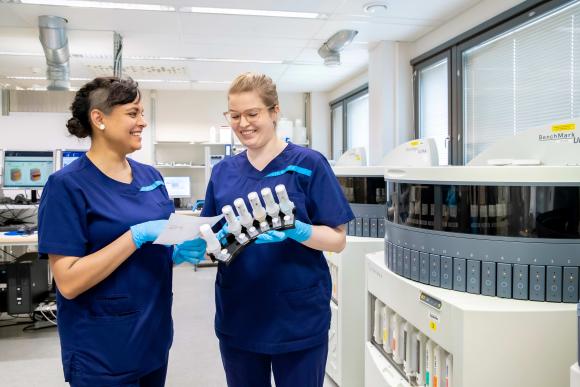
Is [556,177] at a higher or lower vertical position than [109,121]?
lower

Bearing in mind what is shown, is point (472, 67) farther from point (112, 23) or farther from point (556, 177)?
point (112, 23)

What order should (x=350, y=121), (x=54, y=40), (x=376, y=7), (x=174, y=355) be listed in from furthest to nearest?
(x=350, y=121)
(x=54, y=40)
(x=376, y=7)
(x=174, y=355)

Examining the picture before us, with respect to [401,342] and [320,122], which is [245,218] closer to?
[401,342]

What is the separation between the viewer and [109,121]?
4.03ft

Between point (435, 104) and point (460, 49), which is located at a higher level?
point (460, 49)

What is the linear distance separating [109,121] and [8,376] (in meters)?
2.30

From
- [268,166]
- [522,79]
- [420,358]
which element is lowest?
[420,358]

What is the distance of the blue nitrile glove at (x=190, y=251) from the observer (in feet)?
4.48

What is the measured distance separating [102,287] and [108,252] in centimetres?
12

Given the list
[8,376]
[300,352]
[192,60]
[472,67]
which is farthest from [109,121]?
[192,60]

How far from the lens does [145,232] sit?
1.14 metres

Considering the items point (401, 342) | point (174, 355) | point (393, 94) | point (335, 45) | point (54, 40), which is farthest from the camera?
point (393, 94)

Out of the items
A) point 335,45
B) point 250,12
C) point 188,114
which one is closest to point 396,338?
point 250,12

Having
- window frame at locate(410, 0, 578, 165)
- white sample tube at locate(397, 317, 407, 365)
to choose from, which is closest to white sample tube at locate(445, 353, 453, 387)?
white sample tube at locate(397, 317, 407, 365)
